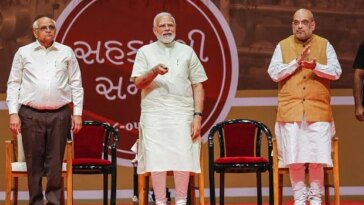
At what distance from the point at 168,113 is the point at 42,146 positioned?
1.08 meters

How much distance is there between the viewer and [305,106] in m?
6.04

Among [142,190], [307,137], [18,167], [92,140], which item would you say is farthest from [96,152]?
[307,137]

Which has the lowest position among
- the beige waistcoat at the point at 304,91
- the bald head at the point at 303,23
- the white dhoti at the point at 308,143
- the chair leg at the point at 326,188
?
the chair leg at the point at 326,188

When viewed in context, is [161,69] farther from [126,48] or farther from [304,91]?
[126,48]

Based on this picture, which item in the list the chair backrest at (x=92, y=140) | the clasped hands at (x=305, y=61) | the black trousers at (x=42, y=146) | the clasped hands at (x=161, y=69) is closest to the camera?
the clasped hands at (x=161, y=69)

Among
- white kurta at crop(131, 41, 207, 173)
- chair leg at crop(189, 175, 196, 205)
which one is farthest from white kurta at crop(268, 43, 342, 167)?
chair leg at crop(189, 175, 196, 205)

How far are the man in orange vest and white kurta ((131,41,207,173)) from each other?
0.73 meters

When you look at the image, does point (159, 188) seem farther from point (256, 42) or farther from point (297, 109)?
point (256, 42)

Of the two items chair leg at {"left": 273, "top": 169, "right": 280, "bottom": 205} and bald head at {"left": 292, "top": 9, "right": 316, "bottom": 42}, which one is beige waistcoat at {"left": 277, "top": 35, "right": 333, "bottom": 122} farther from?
chair leg at {"left": 273, "top": 169, "right": 280, "bottom": 205}

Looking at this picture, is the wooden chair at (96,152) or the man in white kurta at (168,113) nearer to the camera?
the man in white kurta at (168,113)

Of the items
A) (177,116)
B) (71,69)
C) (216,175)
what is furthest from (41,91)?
(216,175)

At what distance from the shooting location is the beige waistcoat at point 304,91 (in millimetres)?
6039

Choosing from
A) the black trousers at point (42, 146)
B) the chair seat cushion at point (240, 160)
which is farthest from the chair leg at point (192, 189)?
the black trousers at point (42, 146)

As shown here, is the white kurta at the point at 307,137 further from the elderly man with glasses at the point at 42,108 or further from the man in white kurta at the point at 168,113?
the elderly man with glasses at the point at 42,108
